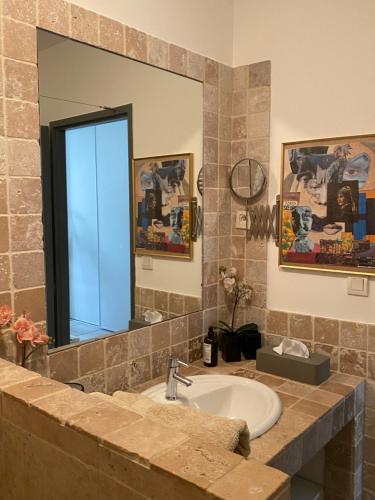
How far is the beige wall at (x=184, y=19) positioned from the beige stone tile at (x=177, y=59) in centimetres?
3

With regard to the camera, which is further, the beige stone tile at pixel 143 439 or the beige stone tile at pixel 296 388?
the beige stone tile at pixel 296 388

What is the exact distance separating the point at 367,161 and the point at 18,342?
1356 millimetres

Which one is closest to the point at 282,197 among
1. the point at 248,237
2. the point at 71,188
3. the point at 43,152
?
the point at 248,237

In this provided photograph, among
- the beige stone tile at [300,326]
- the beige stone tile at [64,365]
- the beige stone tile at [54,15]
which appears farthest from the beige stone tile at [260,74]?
the beige stone tile at [64,365]

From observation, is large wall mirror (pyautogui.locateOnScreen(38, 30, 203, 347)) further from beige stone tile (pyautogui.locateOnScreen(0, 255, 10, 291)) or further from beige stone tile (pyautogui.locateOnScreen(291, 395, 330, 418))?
beige stone tile (pyautogui.locateOnScreen(291, 395, 330, 418))

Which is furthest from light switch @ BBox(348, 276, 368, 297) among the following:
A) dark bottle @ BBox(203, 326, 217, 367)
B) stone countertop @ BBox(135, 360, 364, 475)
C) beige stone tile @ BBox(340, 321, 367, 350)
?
dark bottle @ BBox(203, 326, 217, 367)

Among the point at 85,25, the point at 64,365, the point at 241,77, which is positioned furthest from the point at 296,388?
the point at 85,25

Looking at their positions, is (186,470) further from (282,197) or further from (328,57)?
(328,57)

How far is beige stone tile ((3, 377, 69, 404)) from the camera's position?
3.01 feet

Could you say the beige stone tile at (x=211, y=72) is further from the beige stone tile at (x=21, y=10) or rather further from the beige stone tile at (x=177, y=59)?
the beige stone tile at (x=21, y=10)

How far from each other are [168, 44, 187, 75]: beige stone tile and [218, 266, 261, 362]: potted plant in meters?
0.86

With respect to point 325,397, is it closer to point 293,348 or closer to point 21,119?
point 293,348

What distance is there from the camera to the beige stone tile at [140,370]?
173 cm

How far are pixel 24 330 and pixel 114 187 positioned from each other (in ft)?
2.11
